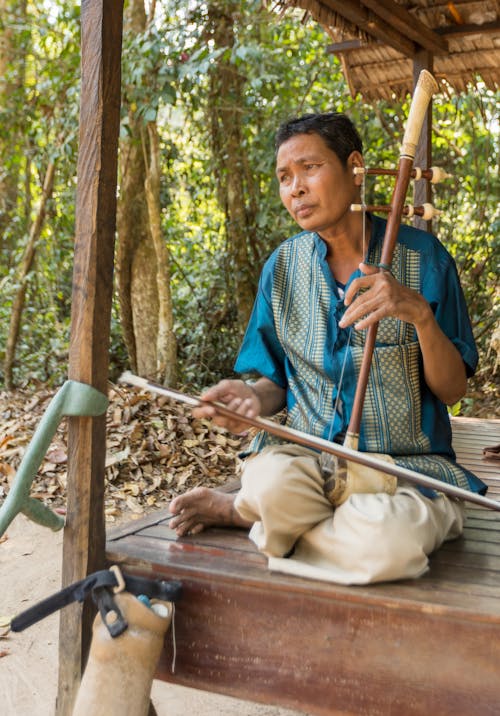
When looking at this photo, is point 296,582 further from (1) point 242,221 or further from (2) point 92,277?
(1) point 242,221

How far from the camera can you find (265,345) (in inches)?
94.3

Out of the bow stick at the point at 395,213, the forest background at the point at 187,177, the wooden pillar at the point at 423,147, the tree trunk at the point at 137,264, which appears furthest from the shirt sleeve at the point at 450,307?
the tree trunk at the point at 137,264

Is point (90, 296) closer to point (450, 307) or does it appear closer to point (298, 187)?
point (298, 187)

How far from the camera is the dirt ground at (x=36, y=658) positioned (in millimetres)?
2637

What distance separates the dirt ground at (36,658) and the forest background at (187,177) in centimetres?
208

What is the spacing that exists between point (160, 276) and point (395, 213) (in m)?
3.55

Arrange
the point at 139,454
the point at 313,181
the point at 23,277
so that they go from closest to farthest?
the point at 313,181, the point at 139,454, the point at 23,277

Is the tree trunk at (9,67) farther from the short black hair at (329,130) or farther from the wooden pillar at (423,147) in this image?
the short black hair at (329,130)

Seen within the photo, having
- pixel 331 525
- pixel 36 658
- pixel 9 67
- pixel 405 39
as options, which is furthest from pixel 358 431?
pixel 9 67

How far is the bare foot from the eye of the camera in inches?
85.2

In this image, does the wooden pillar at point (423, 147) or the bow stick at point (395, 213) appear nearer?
the bow stick at point (395, 213)

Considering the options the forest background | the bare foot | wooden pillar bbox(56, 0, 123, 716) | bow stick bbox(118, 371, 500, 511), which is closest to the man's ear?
wooden pillar bbox(56, 0, 123, 716)

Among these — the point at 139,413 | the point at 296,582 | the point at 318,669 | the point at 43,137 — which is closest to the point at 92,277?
the point at 296,582

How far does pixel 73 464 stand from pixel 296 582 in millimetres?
637
